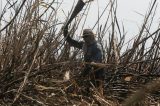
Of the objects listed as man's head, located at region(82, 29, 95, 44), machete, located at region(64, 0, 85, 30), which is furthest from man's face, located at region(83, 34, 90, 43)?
machete, located at region(64, 0, 85, 30)

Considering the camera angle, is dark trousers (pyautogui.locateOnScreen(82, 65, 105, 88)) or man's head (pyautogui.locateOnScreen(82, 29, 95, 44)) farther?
man's head (pyautogui.locateOnScreen(82, 29, 95, 44))

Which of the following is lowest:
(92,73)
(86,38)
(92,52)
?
(92,73)

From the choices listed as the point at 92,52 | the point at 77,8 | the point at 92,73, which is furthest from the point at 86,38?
the point at 77,8

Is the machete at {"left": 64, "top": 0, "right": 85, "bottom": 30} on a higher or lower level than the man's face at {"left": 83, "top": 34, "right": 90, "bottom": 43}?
higher

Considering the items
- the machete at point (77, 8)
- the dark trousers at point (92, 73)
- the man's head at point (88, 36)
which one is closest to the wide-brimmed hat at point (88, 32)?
the man's head at point (88, 36)

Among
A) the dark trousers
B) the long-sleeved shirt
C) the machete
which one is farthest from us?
the long-sleeved shirt

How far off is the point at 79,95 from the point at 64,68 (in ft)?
1.19

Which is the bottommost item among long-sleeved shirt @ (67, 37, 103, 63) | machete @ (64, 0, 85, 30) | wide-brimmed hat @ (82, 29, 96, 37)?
long-sleeved shirt @ (67, 37, 103, 63)

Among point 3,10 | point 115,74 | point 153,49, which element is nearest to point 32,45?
point 3,10

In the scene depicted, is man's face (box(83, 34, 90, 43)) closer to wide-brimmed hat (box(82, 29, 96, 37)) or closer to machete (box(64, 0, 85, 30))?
wide-brimmed hat (box(82, 29, 96, 37))

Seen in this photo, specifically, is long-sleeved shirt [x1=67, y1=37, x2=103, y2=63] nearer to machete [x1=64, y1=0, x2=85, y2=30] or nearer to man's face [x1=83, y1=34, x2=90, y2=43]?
man's face [x1=83, y1=34, x2=90, y2=43]

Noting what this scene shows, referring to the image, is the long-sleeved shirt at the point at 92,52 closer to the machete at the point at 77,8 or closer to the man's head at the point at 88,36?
the man's head at the point at 88,36

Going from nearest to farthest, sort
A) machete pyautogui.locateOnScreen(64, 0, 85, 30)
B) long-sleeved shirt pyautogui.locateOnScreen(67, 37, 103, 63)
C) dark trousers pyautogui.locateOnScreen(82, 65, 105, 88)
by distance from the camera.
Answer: machete pyautogui.locateOnScreen(64, 0, 85, 30), dark trousers pyautogui.locateOnScreen(82, 65, 105, 88), long-sleeved shirt pyautogui.locateOnScreen(67, 37, 103, 63)

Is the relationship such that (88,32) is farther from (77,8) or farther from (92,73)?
(77,8)
